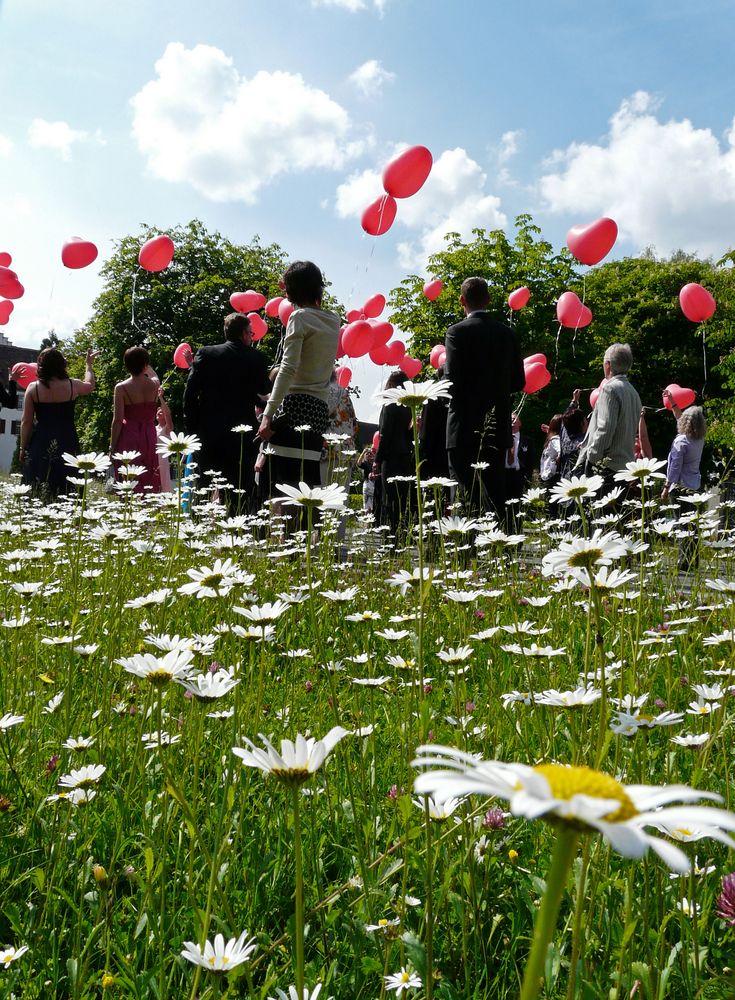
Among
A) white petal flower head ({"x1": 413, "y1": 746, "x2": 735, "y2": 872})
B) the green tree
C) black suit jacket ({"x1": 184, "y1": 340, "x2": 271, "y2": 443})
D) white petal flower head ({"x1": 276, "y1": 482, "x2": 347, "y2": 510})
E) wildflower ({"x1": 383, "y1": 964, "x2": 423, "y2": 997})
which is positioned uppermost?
the green tree

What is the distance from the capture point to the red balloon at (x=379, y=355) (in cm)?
725

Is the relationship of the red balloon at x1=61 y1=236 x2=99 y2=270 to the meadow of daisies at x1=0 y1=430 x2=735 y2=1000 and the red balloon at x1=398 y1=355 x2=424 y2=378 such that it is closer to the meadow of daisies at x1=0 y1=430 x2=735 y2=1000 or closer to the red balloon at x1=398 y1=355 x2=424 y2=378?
the red balloon at x1=398 y1=355 x2=424 y2=378

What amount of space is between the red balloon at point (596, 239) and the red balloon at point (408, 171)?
1.15 metres

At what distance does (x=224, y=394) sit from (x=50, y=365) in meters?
2.04

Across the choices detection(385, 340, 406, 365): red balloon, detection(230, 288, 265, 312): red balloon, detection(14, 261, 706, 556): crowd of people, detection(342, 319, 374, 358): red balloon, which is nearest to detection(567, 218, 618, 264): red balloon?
detection(14, 261, 706, 556): crowd of people

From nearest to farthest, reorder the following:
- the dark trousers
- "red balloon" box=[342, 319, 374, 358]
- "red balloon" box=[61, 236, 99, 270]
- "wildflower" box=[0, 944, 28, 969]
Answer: "wildflower" box=[0, 944, 28, 969] < the dark trousers < "red balloon" box=[61, 236, 99, 270] < "red balloon" box=[342, 319, 374, 358]

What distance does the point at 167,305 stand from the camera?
23.8m

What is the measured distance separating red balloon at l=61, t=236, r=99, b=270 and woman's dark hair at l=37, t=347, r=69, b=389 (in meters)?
0.73

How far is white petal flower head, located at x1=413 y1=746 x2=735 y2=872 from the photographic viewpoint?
36 cm

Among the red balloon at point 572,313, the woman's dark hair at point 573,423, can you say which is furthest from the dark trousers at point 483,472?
the red balloon at point 572,313

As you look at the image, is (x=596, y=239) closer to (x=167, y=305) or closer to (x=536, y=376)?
(x=536, y=376)

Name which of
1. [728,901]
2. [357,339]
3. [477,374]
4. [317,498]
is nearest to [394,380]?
[357,339]

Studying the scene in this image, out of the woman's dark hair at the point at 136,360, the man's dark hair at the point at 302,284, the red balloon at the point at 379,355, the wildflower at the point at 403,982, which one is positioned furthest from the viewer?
the red balloon at the point at 379,355

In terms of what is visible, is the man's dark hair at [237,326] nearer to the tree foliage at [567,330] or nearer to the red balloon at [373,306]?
the red balloon at [373,306]
